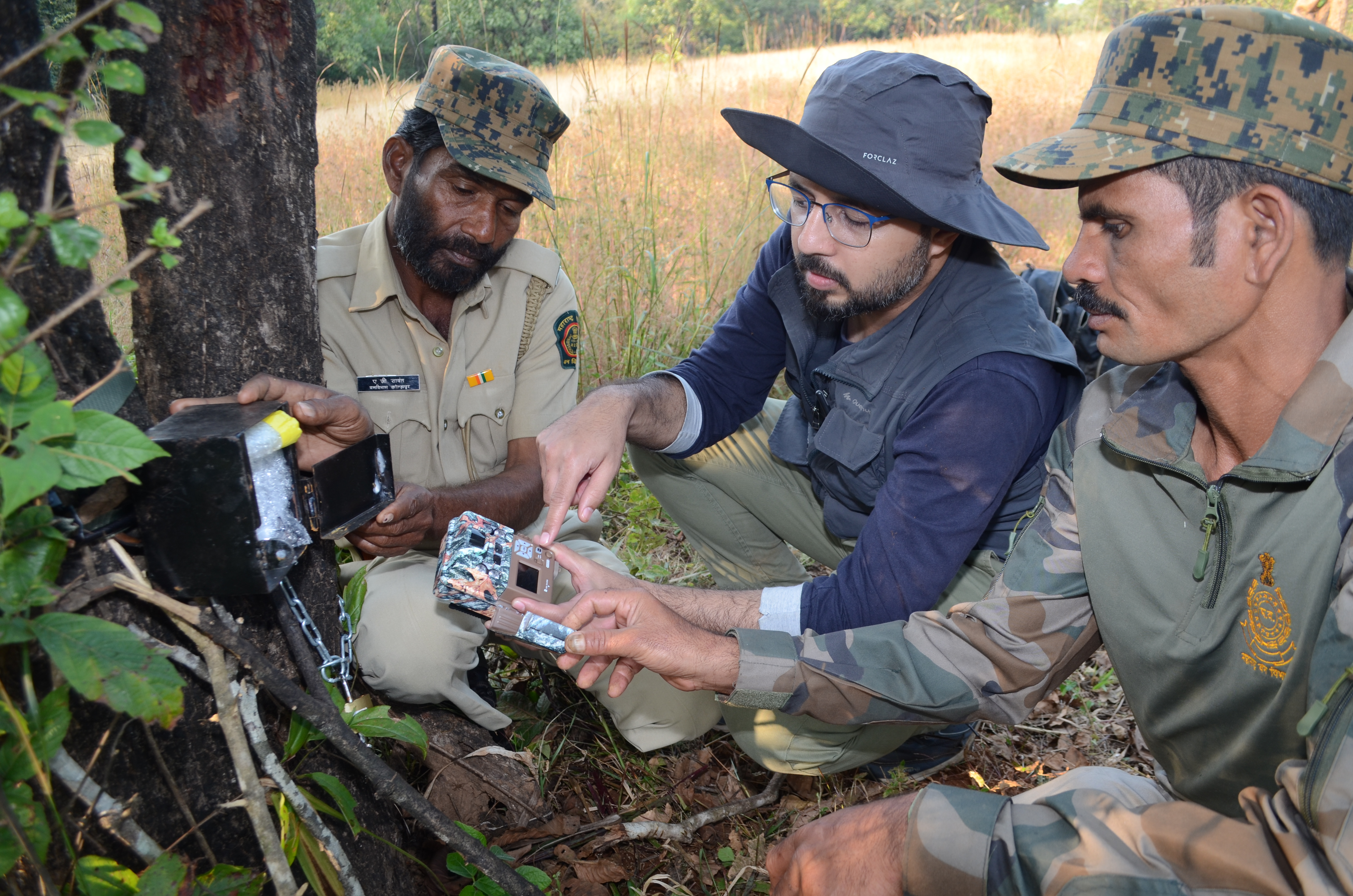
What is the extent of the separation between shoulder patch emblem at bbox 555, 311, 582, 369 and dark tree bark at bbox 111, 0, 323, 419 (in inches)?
51.8

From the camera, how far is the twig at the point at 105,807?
1194mm

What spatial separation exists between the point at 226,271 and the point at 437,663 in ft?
3.71

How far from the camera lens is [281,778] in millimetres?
1412

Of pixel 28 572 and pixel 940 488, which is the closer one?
pixel 28 572

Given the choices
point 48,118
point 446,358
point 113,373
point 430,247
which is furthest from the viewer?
point 446,358

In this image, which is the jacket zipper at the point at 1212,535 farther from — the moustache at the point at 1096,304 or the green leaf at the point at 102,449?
A: the green leaf at the point at 102,449

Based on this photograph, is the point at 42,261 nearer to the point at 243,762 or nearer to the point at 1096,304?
the point at 243,762

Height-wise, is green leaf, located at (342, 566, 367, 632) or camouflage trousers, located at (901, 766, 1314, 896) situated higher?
camouflage trousers, located at (901, 766, 1314, 896)

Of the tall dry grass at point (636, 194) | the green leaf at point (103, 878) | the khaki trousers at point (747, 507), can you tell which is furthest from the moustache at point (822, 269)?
the tall dry grass at point (636, 194)

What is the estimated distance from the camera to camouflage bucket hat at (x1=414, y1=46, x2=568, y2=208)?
8.64 ft

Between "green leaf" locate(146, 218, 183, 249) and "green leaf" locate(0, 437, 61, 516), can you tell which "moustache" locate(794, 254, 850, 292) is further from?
"green leaf" locate(0, 437, 61, 516)

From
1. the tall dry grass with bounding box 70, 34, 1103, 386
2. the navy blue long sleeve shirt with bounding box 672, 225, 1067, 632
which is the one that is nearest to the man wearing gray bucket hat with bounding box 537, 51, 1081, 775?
the navy blue long sleeve shirt with bounding box 672, 225, 1067, 632

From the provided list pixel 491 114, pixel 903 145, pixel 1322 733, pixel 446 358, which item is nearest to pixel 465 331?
pixel 446 358

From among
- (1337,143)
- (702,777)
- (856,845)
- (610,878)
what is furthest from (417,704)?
(1337,143)
